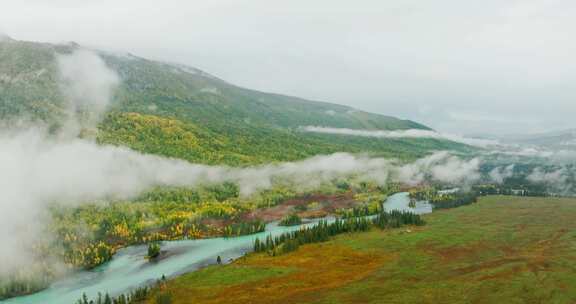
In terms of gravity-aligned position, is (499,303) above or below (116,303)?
above

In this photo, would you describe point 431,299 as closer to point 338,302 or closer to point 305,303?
point 338,302

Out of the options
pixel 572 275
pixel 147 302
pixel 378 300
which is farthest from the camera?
pixel 147 302

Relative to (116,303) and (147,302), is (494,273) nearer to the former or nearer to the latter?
(147,302)

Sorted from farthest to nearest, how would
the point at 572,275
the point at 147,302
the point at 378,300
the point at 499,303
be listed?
the point at 147,302 < the point at 572,275 < the point at 378,300 < the point at 499,303

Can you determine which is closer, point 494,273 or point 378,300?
point 378,300

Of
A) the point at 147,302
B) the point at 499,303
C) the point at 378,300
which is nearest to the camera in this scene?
the point at 499,303

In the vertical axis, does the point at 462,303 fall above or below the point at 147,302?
above

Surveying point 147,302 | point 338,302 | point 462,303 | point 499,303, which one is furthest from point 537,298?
point 147,302

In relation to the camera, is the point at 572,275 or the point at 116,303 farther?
the point at 116,303

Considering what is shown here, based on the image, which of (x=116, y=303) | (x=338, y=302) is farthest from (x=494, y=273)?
(x=116, y=303)
